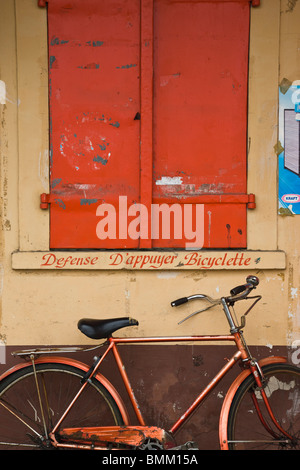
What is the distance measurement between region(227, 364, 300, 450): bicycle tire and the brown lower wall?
233 mm

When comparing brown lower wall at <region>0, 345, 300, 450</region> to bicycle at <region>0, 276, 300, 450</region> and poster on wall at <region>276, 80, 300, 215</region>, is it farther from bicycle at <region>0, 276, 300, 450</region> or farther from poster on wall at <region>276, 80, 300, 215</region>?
poster on wall at <region>276, 80, 300, 215</region>

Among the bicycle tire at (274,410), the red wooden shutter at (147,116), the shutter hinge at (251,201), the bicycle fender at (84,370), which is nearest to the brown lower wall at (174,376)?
the bicycle tire at (274,410)

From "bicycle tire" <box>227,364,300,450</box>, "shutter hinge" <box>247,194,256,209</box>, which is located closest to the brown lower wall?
"bicycle tire" <box>227,364,300,450</box>

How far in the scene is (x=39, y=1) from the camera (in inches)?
162

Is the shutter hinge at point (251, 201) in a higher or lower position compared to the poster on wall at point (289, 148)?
lower

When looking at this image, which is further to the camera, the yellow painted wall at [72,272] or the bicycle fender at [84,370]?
the yellow painted wall at [72,272]

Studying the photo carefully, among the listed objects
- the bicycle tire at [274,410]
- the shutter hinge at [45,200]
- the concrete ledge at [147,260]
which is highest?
the shutter hinge at [45,200]

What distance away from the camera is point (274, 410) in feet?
13.6

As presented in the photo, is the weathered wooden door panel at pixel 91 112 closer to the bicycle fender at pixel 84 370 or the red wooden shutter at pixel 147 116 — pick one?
the red wooden shutter at pixel 147 116

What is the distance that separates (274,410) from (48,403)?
5.57 ft

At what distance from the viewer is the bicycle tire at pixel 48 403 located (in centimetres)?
357

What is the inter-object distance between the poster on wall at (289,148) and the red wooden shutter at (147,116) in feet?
0.93

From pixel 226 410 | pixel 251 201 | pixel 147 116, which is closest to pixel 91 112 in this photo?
pixel 147 116

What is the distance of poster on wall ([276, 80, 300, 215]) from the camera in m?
4.17
